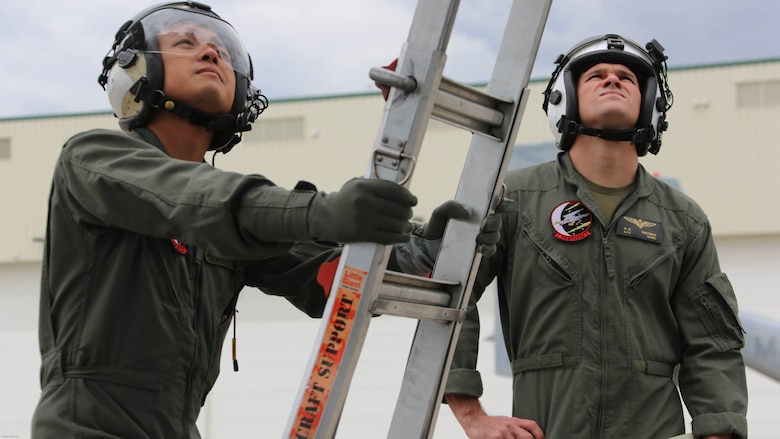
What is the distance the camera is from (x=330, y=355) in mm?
1984

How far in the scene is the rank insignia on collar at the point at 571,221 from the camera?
3311 millimetres

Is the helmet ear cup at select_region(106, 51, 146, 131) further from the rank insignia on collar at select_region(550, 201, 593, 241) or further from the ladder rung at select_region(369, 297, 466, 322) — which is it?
the rank insignia on collar at select_region(550, 201, 593, 241)

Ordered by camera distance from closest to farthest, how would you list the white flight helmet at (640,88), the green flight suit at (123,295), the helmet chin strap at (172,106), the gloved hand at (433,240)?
the green flight suit at (123,295)
the gloved hand at (433,240)
the helmet chin strap at (172,106)
the white flight helmet at (640,88)

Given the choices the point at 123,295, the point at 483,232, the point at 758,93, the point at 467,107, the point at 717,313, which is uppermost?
the point at 758,93

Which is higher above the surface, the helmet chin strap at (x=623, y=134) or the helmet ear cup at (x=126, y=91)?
the helmet chin strap at (x=623, y=134)

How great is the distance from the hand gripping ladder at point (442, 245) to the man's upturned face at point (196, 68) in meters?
0.83

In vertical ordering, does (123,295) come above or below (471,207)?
below

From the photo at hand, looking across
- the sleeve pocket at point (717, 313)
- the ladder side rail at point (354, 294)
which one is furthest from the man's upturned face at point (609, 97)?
the ladder side rail at point (354, 294)

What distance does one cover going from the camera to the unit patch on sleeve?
3.33 meters

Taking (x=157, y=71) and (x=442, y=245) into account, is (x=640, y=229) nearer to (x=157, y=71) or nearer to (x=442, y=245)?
(x=442, y=245)

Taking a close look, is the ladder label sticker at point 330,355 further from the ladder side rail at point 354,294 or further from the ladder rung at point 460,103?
the ladder rung at point 460,103

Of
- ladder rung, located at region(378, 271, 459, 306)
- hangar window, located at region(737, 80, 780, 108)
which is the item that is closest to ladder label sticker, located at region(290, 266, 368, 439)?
ladder rung, located at region(378, 271, 459, 306)

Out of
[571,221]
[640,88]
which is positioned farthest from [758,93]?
[571,221]

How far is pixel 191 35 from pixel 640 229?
176cm
